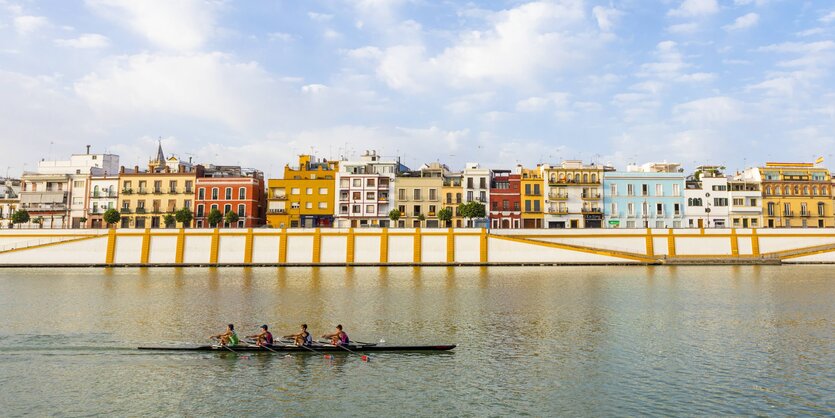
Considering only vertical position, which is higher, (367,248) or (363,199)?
(363,199)

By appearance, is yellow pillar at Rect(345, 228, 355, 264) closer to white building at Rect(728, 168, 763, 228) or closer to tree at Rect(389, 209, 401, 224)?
Result: tree at Rect(389, 209, 401, 224)

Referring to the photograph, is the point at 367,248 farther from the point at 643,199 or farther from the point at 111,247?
the point at 643,199

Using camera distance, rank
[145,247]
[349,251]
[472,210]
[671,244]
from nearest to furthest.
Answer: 1. [349,251]
2. [145,247]
3. [671,244]
4. [472,210]

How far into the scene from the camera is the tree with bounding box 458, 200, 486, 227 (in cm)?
9031

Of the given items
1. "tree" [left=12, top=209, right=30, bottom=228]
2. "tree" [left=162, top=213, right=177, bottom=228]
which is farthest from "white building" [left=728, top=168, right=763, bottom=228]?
"tree" [left=12, top=209, right=30, bottom=228]

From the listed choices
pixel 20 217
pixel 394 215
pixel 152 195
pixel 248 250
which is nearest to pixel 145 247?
pixel 248 250

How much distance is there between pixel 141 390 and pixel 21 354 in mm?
9999

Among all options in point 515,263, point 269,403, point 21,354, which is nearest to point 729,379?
point 269,403

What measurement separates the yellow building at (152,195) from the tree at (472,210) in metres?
45.9

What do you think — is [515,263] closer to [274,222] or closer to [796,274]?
[796,274]

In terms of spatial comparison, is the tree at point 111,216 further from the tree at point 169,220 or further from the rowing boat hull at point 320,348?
the rowing boat hull at point 320,348

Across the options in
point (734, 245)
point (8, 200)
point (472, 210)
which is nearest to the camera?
point (734, 245)

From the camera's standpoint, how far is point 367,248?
77750 mm

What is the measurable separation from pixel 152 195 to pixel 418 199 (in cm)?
4542
